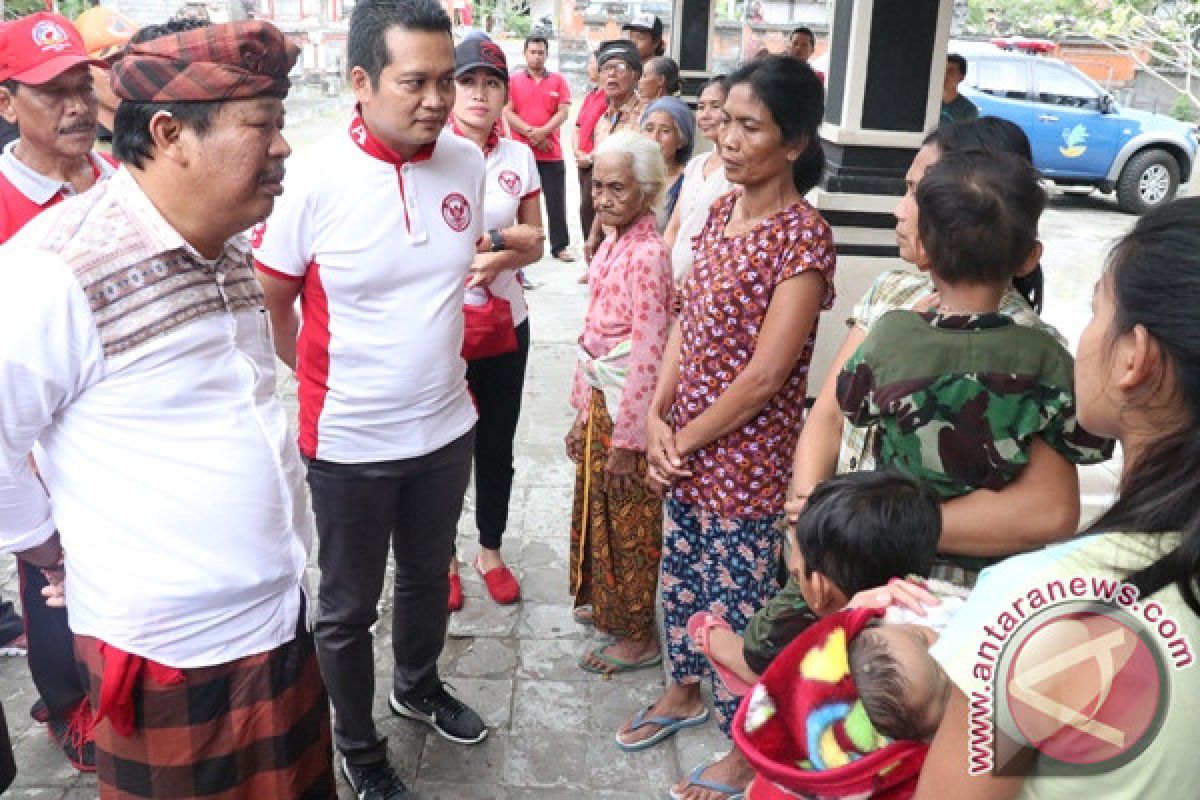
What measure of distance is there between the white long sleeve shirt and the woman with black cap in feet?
4.47

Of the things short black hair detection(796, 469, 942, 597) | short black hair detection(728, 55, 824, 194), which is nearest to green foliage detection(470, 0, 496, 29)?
short black hair detection(728, 55, 824, 194)

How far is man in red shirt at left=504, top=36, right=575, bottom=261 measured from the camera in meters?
8.10

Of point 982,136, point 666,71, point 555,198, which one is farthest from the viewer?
point 555,198

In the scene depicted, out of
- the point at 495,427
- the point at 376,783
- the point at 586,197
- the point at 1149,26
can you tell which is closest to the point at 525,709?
the point at 376,783

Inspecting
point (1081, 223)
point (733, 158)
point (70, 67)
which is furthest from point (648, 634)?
point (1081, 223)

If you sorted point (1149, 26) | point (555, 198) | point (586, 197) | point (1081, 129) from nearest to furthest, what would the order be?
point (1149, 26) < point (586, 197) < point (555, 198) < point (1081, 129)

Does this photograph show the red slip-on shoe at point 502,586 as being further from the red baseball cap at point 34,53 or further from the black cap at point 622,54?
the black cap at point 622,54

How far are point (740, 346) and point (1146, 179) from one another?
12.4 metres

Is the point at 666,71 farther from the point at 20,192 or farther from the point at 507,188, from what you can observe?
the point at 20,192

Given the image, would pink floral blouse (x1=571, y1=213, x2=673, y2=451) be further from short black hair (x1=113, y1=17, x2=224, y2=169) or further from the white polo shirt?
short black hair (x1=113, y1=17, x2=224, y2=169)

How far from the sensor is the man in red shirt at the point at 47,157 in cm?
251

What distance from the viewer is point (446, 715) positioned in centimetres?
274

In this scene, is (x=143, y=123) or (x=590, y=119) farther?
(x=590, y=119)

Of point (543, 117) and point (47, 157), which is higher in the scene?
point (47, 157)
